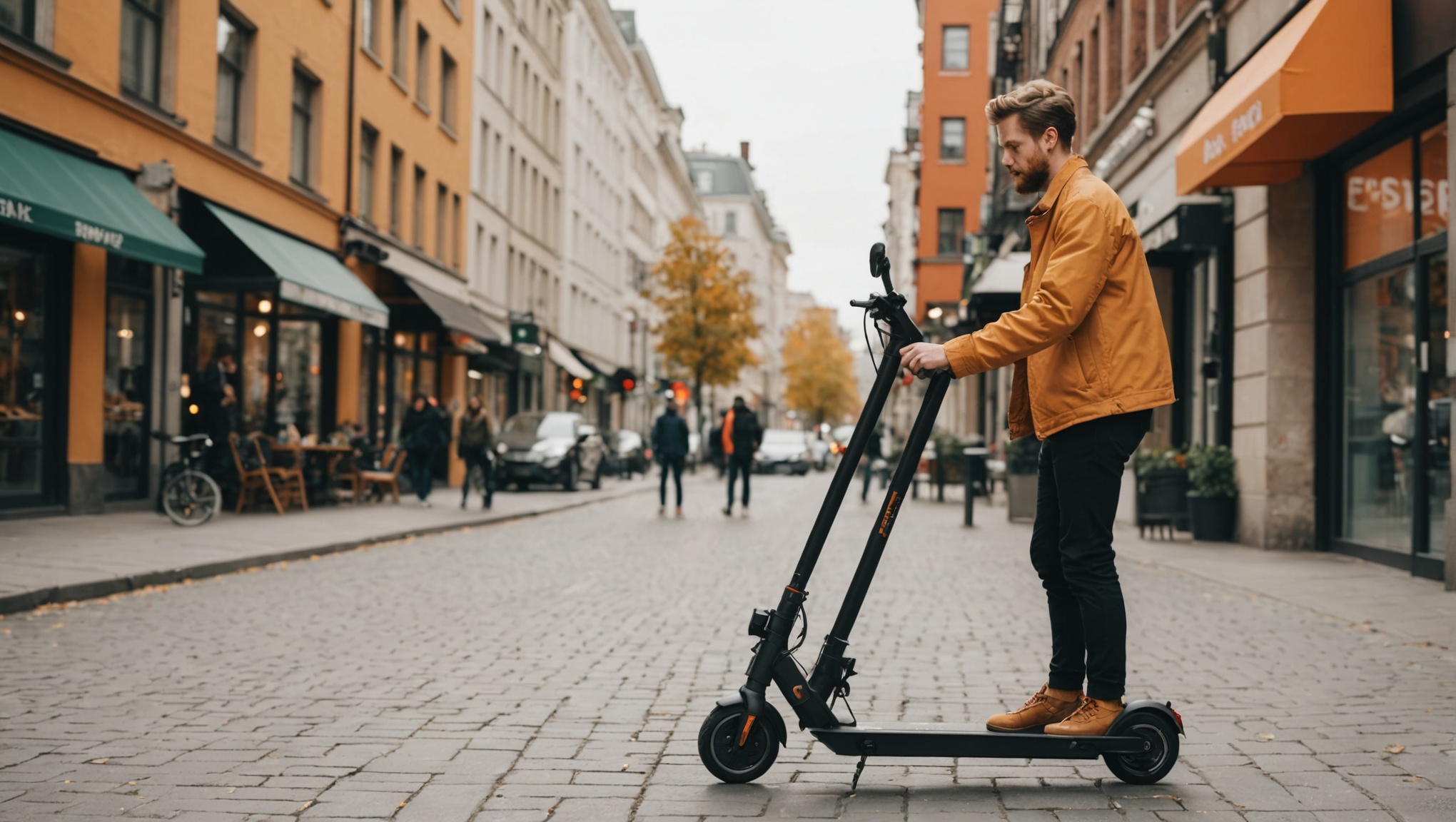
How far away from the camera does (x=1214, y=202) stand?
1527 cm

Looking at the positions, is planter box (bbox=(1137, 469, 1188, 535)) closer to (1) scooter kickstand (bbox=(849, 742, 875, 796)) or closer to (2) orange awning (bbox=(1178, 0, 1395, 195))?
(2) orange awning (bbox=(1178, 0, 1395, 195))

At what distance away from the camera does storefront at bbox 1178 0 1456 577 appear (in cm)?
1078

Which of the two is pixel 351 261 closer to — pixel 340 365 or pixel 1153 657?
pixel 340 365

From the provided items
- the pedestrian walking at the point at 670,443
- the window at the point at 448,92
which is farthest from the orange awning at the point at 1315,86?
the window at the point at 448,92

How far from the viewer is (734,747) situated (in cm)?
429

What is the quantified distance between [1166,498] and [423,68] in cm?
2053

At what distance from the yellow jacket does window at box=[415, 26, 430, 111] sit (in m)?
27.3

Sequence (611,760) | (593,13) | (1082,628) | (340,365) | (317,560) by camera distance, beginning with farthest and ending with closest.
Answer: (593,13)
(340,365)
(317,560)
(611,760)
(1082,628)

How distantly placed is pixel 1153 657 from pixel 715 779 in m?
3.44

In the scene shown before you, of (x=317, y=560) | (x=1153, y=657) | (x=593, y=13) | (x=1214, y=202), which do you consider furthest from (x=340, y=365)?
(x=593, y=13)

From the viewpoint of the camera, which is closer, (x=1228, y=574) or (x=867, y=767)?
(x=867, y=767)

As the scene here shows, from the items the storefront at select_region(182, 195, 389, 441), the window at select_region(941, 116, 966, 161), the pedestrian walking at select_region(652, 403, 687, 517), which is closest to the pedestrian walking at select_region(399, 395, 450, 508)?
the storefront at select_region(182, 195, 389, 441)

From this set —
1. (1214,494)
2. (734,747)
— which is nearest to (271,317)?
(1214,494)

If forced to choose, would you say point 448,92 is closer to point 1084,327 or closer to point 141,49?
point 141,49
